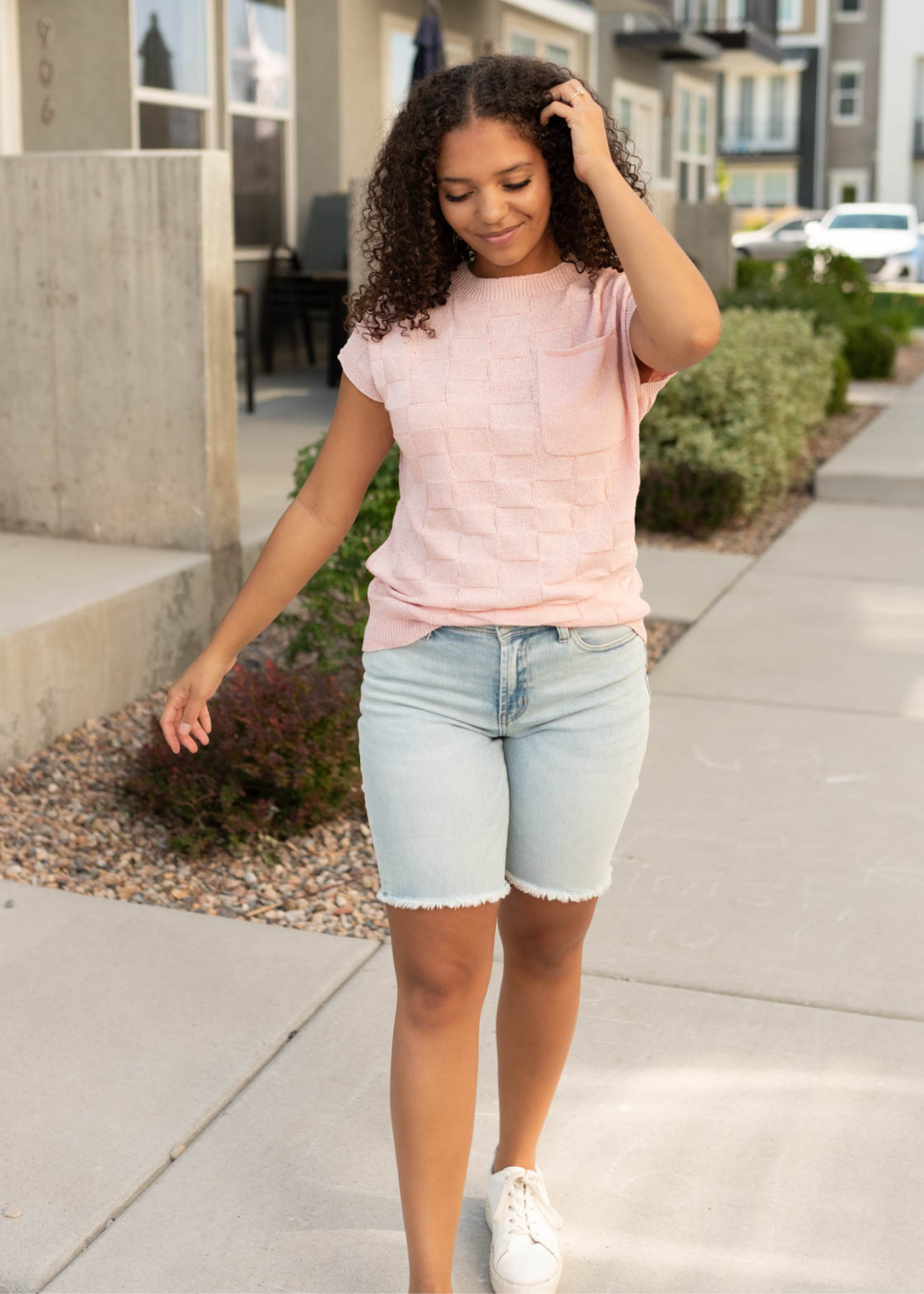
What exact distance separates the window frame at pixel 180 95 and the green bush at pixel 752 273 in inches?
292

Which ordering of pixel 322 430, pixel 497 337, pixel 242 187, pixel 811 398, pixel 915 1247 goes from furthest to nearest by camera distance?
1. pixel 242 187
2. pixel 811 398
3. pixel 322 430
4. pixel 915 1247
5. pixel 497 337

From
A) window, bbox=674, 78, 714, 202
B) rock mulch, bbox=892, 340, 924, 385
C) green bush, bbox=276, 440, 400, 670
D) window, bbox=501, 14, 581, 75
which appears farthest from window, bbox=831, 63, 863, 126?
green bush, bbox=276, 440, 400, 670

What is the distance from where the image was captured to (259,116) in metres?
11.9

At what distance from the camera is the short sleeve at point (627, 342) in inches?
81.7

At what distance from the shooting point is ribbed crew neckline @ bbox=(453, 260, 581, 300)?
2080 mm

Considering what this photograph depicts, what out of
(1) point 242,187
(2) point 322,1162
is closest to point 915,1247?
(2) point 322,1162

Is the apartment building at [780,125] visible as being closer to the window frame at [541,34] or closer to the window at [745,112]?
the window at [745,112]

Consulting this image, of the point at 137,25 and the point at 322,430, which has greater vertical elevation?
the point at 137,25

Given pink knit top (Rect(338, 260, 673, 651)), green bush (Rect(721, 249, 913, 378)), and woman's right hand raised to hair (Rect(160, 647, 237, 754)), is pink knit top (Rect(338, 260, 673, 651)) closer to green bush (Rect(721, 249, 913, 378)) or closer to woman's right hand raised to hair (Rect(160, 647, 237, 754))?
woman's right hand raised to hair (Rect(160, 647, 237, 754))

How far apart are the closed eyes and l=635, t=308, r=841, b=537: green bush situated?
5802mm

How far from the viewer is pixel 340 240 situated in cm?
1235

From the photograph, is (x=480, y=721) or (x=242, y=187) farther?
(x=242, y=187)

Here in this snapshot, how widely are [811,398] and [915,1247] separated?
8.16 m

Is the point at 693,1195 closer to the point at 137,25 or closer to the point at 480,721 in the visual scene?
the point at 480,721
